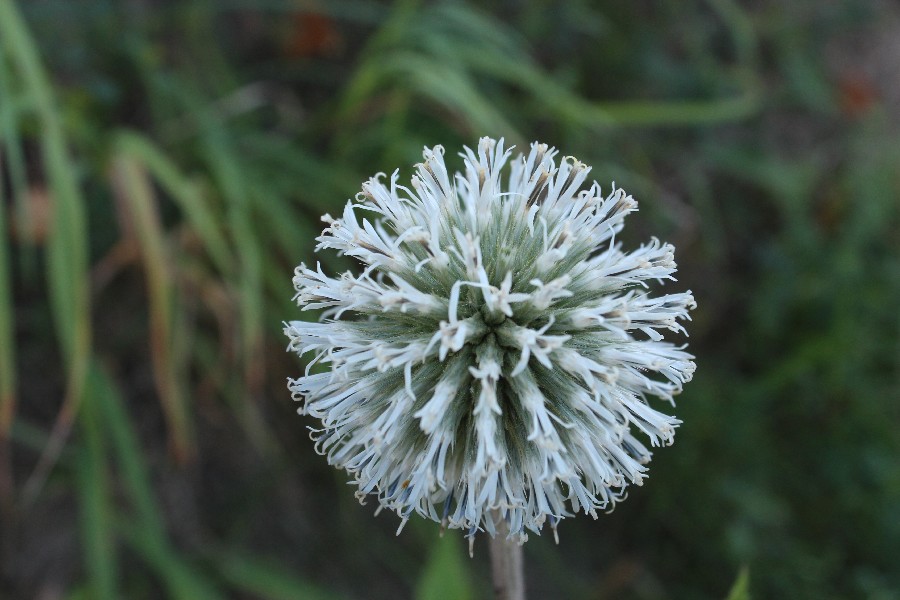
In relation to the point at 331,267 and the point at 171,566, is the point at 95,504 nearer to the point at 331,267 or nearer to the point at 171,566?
the point at 171,566

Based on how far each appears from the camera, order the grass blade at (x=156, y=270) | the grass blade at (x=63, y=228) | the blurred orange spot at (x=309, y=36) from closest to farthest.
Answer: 1. the grass blade at (x=63, y=228)
2. the grass blade at (x=156, y=270)
3. the blurred orange spot at (x=309, y=36)

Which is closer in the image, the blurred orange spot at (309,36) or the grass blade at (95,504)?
the grass blade at (95,504)

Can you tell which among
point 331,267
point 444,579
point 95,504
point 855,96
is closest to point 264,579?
point 95,504

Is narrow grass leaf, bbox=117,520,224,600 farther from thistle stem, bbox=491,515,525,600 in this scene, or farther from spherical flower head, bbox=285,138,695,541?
thistle stem, bbox=491,515,525,600

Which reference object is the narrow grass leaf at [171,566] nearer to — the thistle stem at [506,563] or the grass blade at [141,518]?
the grass blade at [141,518]

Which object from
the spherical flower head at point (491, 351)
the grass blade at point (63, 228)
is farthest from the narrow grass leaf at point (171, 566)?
the spherical flower head at point (491, 351)

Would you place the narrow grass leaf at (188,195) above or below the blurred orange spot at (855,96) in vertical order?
below

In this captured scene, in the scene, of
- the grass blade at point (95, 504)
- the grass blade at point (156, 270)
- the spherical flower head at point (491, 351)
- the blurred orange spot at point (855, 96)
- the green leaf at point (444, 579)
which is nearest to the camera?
the spherical flower head at point (491, 351)

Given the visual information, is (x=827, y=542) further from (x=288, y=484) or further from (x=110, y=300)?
(x=110, y=300)
